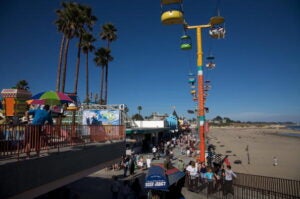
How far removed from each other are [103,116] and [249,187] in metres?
15.0

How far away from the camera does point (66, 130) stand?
8.41 m

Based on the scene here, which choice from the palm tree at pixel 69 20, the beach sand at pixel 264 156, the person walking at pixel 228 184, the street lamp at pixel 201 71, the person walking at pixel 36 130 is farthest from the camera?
the palm tree at pixel 69 20

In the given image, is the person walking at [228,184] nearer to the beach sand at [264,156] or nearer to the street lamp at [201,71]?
the street lamp at [201,71]

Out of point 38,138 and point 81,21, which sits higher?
point 81,21

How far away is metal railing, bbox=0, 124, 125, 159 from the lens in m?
6.02

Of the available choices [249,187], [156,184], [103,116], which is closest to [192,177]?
[249,187]

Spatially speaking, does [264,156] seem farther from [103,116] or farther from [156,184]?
[156,184]

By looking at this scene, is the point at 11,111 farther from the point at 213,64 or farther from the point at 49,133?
the point at 213,64

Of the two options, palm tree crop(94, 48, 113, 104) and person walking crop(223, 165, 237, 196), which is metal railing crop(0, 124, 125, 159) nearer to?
person walking crop(223, 165, 237, 196)

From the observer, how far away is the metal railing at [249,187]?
10.2 metres

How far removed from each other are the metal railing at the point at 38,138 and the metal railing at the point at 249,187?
5.67m

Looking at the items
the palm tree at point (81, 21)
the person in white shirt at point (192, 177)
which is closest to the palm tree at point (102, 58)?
the palm tree at point (81, 21)

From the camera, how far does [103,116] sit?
2242 cm

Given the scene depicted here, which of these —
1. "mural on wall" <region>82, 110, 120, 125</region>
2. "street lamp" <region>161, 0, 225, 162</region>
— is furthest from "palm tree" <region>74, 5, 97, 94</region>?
"street lamp" <region>161, 0, 225, 162</region>
